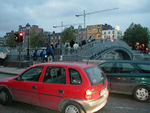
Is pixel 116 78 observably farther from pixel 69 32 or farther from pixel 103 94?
pixel 69 32

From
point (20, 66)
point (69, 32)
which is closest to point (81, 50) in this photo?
point (20, 66)

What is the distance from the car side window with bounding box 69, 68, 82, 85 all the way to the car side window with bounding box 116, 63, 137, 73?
112 inches

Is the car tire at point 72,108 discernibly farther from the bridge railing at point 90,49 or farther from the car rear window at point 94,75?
the bridge railing at point 90,49

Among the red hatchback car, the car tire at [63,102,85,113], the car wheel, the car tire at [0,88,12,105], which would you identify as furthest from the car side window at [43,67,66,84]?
the car wheel

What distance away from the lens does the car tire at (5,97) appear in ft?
15.7

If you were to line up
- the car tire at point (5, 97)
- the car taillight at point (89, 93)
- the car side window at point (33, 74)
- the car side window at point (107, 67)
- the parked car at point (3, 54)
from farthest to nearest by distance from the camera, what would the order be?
the parked car at point (3, 54) → the car side window at point (107, 67) → the car tire at point (5, 97) → the car side window at point (33, 74) → the car taillight at point (89, 93)

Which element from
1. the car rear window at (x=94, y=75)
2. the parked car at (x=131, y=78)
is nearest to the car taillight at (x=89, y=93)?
the car rear window at (x=94, y=75)

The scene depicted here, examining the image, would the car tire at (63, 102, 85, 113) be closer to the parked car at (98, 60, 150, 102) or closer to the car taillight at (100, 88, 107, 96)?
the car taillight at (100, 88, 107, 96)

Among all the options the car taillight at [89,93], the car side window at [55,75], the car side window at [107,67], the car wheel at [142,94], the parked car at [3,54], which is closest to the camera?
the car taillight at [89,93]

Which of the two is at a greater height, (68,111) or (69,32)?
(69,32)

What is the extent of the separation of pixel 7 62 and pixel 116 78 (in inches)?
526

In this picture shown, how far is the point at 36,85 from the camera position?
4.17m

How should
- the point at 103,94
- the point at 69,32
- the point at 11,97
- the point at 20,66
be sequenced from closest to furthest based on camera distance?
the point at 103,94 → the point at 11,97 → the point at 20,66 → the point at 69,32

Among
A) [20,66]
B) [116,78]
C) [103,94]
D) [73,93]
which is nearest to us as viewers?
[73,93]
